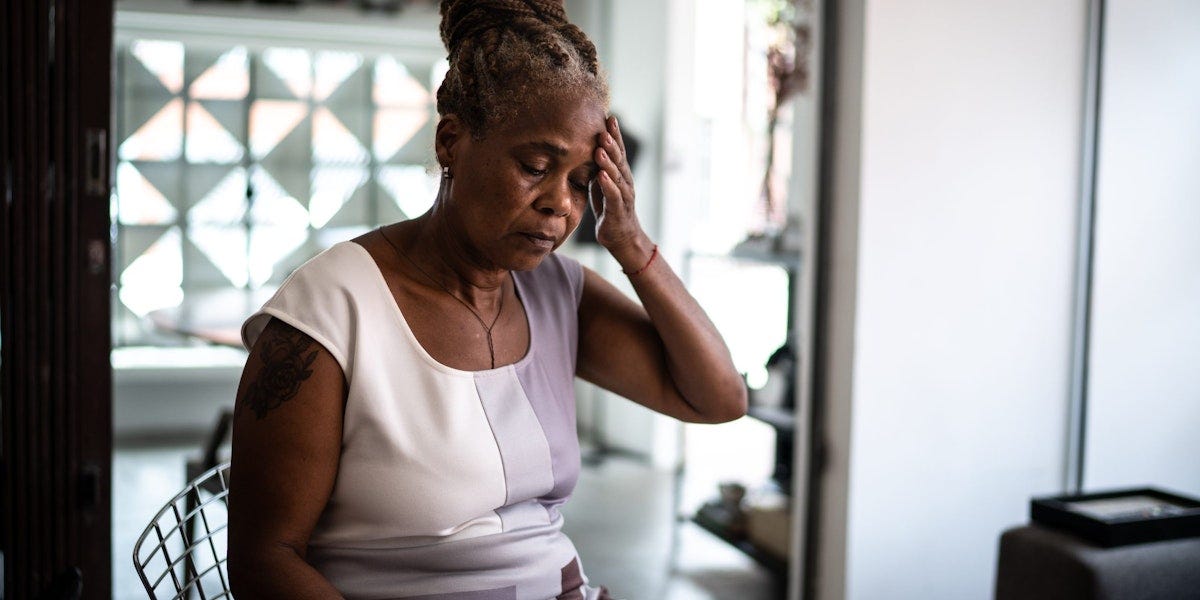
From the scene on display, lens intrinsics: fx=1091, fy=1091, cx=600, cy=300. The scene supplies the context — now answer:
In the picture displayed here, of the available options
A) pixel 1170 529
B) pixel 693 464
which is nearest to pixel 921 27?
pixel 1170 529

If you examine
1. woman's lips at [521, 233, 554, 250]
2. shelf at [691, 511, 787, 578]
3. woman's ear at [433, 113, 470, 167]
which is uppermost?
woman's ear at [433, 113, 470, 167]

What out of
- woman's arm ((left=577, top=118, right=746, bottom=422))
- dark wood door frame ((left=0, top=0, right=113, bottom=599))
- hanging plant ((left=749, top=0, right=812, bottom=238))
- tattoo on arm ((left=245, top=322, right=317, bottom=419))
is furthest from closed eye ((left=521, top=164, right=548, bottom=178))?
hanging plant ((left=749, top=0, right=812, bottom=238))

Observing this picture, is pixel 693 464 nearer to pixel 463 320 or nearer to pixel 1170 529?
pixel 1170 529

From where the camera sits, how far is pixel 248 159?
20.7 ft

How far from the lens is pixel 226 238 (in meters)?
6.31

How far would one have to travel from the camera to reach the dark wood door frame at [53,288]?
97.3 inches

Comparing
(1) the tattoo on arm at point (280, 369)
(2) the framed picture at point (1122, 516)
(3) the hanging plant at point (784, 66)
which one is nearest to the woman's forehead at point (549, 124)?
(1) the tattoo on arm at point (280, 369)

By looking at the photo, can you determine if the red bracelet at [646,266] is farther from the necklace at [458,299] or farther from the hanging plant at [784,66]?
the hanging plant at [784,66]

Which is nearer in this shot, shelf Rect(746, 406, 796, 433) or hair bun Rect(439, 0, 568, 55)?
hair bun Rect(439, 0, 568, 55)

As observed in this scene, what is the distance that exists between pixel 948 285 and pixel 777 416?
31.9 inches

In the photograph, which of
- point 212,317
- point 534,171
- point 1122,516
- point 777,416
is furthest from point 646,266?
point 212,317

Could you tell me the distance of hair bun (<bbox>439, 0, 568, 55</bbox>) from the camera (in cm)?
139

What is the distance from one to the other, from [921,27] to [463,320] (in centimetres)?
190

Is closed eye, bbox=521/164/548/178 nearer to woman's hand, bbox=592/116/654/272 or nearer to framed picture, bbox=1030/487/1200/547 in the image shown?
woman's hand, bbox=592/116/654/272
